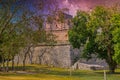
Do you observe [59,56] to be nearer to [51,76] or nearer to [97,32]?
[97,32]

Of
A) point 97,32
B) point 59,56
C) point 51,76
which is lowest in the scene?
point 51,76

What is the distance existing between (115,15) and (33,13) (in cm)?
1848

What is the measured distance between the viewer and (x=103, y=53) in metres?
70.2

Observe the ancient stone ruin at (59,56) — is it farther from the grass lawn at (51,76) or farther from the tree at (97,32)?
the grass lawn at (51,76)

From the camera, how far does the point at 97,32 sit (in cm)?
6738

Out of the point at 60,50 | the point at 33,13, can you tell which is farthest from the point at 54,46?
the point at 33,13

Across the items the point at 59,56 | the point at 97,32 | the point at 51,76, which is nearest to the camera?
the point at 51,76

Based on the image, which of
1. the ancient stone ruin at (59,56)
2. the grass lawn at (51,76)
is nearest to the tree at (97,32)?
the grass lawn at (51,76)

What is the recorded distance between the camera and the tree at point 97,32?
65438 mm

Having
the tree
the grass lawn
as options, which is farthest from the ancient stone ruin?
the grass lawn

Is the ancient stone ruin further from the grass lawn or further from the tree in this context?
the grass lawn

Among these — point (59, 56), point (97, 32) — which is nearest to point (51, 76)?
point (97, 32)

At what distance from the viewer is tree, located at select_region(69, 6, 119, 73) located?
215 ft

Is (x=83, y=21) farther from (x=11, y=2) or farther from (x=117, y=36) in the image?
(x=11, y=2)
